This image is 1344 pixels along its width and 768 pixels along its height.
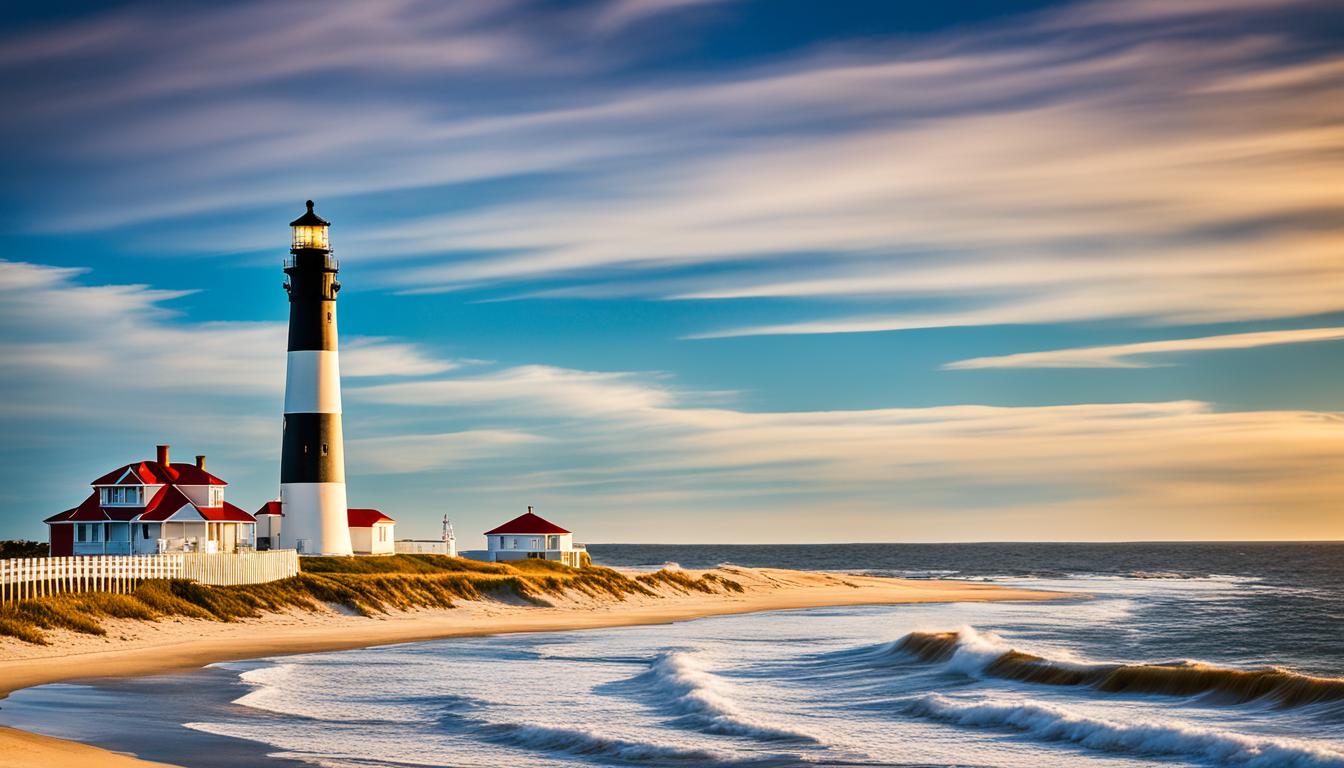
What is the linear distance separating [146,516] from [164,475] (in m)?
2.08

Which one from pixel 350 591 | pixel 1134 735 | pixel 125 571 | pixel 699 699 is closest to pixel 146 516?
pixel 350 591

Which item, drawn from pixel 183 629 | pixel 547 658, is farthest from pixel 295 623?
pixel 547 658

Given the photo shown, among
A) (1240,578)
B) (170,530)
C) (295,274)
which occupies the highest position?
(295,274)

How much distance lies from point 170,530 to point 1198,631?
35.1 metres

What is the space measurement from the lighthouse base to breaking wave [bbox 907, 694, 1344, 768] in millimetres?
31465

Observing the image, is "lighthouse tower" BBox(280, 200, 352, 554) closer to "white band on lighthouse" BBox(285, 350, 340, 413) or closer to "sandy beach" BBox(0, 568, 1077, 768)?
"white band on lighthouse" BBox(285, 350, 340, 413)

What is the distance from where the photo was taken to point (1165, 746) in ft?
63.3

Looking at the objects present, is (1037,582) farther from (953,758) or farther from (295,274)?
(953,758)


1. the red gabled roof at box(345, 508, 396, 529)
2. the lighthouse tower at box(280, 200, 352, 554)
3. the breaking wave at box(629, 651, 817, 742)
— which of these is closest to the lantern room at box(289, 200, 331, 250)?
the lighthouse tower at box(280, 200, 352, 554)

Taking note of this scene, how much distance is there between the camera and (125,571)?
38.8 m

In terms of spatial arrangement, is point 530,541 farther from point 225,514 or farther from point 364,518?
point 225,514

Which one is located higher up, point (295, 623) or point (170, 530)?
point (170, 530)

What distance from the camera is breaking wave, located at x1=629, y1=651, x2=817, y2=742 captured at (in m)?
21.0

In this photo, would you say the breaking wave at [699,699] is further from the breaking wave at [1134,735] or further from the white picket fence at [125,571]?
the white picket fence at [125,571]
